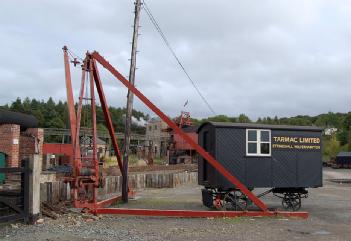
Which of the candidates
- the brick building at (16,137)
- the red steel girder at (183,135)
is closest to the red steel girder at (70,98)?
the red steel girder at (183,135)

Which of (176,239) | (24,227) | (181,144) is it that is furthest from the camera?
(181,144)

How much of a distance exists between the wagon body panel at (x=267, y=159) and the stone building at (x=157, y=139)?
62887 mm

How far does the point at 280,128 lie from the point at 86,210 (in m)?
7.83

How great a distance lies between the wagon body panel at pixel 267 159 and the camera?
17.8m

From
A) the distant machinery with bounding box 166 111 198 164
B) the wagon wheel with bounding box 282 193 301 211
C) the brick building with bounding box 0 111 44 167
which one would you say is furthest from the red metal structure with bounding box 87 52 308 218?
the distant machinery with bounding box 166 111 198 164

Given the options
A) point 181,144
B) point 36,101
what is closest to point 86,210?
point 181,144

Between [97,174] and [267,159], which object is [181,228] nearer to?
[97,174]

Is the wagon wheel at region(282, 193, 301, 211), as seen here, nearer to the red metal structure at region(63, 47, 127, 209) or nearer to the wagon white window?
the wagon white window

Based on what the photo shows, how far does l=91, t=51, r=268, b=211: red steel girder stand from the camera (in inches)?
622

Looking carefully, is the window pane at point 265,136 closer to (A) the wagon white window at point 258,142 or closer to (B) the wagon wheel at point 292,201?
(A) the wagon white window at point 258,142

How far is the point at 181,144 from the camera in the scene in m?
75.1

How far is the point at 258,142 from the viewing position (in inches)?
715

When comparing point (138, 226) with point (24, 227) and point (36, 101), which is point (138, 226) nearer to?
point (24, 227)

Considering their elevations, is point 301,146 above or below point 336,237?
above
